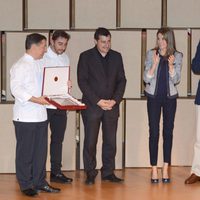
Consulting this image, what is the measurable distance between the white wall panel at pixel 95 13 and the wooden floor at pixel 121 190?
1584 millimetres

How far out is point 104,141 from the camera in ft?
19.3

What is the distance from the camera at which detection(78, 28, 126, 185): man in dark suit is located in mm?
5641

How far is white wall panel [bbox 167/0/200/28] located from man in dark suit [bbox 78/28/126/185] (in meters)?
1.01

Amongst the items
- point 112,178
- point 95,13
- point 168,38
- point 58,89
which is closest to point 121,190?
point 112,178

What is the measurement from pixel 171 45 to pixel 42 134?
1449mm

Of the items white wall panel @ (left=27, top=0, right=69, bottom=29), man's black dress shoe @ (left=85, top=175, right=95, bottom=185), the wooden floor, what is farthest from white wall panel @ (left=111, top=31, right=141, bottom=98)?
man's black dress shoe @ (left=85, top=175, right=95, bottom=185)

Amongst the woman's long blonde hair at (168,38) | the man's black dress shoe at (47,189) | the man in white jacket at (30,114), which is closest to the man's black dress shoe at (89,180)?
the man's black dress shoe at (47,189)

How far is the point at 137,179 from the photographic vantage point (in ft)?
19.7

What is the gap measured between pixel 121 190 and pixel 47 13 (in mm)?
2034

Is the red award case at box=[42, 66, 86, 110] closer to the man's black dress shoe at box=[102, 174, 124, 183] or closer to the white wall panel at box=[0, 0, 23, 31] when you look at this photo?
the man's black dress shoe at box=[102, 174, 124, 183]

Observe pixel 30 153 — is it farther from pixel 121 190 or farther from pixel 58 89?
pixel 121 190

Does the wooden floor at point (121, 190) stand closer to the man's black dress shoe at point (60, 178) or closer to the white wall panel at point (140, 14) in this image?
the man's black dress shoe at point (60, 178)

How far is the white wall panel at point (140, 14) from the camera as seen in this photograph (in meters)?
6.44

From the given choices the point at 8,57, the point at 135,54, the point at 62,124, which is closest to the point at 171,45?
the point at 135,54
